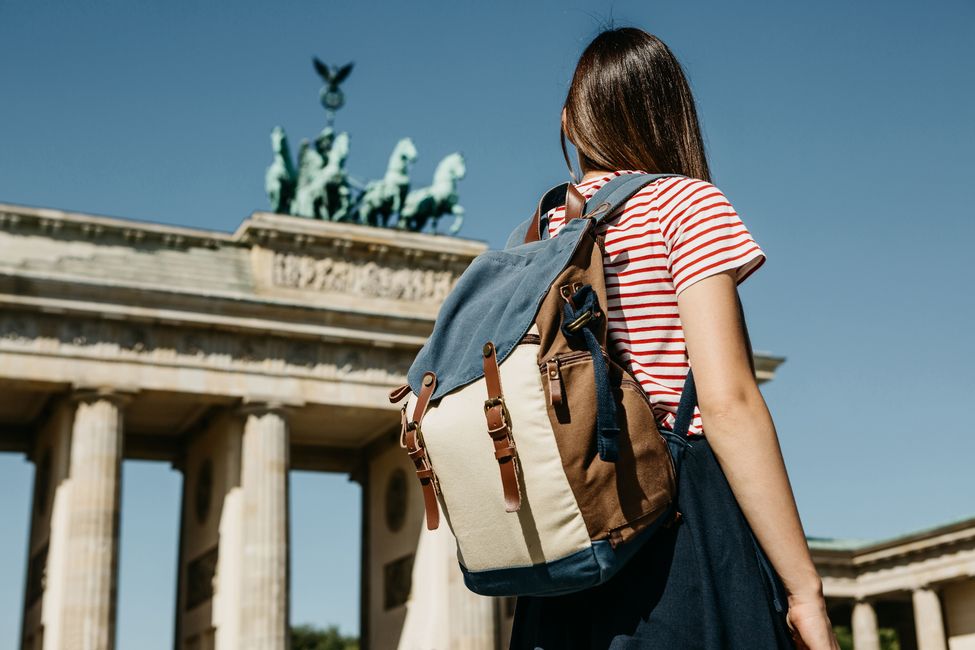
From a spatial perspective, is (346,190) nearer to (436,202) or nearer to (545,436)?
(436,202)

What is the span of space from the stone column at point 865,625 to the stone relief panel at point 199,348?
18885 millimetres

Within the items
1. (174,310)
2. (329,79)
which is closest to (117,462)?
(174,310)

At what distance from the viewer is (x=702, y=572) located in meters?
2.73

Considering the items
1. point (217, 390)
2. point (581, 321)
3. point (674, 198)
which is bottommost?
point (581, 321)

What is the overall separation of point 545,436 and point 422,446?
1.22ft

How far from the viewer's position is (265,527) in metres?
30.5

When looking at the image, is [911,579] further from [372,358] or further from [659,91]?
[659,91]

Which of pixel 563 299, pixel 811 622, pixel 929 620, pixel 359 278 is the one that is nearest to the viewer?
pixel 811 622

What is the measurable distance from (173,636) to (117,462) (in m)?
6.95

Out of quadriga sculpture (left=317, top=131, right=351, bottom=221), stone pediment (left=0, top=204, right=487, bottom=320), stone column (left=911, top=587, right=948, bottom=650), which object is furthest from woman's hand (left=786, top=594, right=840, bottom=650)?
stone column (left=911, top=587, right=948, bottom=650)

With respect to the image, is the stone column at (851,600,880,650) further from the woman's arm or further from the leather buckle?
the leather buckle

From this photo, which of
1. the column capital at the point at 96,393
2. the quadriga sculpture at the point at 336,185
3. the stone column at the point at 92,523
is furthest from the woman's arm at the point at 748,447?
the quadriga sculpture at the point at 336,185

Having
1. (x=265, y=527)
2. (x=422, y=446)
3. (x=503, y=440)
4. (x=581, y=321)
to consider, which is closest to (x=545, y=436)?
(x=503, y=440)

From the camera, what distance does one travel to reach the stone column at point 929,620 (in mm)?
39000
